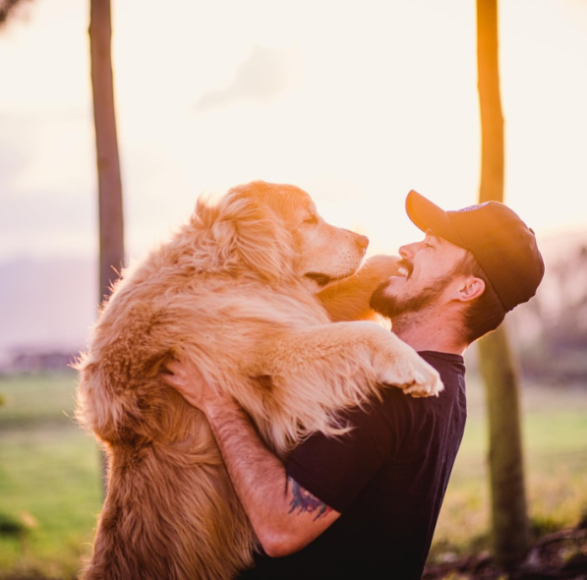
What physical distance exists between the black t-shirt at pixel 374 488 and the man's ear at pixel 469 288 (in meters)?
0.49

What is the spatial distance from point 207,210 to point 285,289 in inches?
19.5

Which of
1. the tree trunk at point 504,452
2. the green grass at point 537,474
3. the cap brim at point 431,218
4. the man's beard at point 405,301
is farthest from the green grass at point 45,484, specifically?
the green grass at point 537,474

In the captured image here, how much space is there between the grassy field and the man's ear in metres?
1.99

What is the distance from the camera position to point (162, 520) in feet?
7.13

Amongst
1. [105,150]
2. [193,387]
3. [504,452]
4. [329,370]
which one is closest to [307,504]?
[329,370]

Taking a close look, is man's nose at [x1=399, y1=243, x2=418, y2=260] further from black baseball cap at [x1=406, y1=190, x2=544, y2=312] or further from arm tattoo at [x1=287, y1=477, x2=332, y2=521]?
arm tattoo at [x1=287, y1=477, x2=332, y2=521]

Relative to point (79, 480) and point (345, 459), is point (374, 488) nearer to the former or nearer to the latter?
point (345, 459)

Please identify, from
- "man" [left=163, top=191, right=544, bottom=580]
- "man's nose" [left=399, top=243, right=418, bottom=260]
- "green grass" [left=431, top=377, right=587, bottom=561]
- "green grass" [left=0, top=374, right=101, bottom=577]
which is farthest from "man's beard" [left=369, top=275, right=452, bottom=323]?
"green grass" [left=431, top=377, right=587, bottom=561]

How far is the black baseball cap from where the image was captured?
234cm

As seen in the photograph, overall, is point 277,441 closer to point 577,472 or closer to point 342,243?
point 342,243

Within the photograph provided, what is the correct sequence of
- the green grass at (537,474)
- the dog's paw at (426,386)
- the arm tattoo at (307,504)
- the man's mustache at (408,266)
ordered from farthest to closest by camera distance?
the green grass at (537,474)
the man's mustache at (408,266)
the dog's paw at (426,386)
the arm tattoo at (307,504)

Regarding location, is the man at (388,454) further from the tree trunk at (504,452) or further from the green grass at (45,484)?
the tree trunk at (504,452)

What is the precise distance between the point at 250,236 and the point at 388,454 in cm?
116

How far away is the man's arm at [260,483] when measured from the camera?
1.84 m
